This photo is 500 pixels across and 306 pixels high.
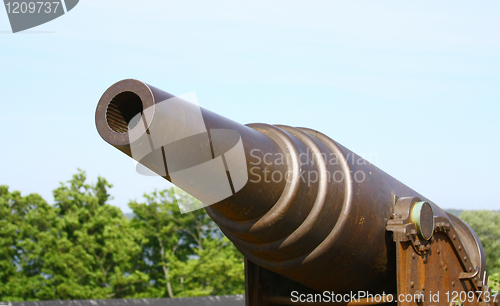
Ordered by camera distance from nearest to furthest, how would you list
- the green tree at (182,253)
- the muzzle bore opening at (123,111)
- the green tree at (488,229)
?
the muzzle bore opening at (123,111), the green tree at (182,253), the green tree at (488,229)

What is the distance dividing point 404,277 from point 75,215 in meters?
27.8

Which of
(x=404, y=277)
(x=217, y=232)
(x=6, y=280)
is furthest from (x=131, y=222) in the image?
(x=404, y=277)

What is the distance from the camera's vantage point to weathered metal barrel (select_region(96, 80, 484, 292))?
2.82 meters

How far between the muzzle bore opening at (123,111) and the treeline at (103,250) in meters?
26.4

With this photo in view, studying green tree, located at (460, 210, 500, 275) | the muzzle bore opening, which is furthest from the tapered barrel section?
green tree, located at (460, 210, 500, 275)

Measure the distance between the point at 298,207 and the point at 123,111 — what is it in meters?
1.23

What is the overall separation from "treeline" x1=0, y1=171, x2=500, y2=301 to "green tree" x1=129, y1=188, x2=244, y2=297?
6cm

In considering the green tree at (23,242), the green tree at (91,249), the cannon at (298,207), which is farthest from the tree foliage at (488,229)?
the cannon at (298,207)

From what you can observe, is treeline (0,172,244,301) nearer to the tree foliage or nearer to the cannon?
the tree foliage

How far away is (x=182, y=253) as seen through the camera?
1247 inches

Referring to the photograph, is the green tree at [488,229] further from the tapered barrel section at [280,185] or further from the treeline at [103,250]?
the tapered barrel section at [280,185]

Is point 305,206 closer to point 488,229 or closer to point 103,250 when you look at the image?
point 103,250

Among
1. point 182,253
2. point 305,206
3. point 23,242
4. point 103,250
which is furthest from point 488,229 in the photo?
point 305,206

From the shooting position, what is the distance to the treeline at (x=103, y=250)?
27.0 meters
